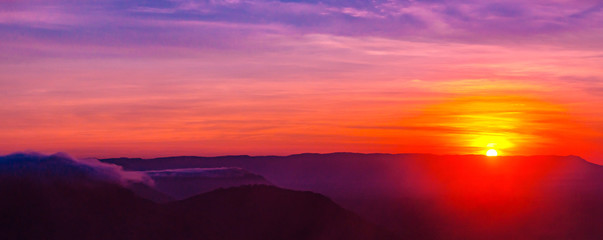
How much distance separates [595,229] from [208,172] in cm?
3460

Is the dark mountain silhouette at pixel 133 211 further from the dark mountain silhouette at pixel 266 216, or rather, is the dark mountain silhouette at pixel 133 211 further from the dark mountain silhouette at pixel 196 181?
the dark mountain silhouette at pixel 196 181

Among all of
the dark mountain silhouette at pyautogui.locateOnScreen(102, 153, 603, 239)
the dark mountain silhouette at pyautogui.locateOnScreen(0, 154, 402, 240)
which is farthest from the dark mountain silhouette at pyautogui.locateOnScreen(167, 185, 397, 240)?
the dark mountain silhouette at pyautogui.locateOnScreen(102, 153, 603, 239)

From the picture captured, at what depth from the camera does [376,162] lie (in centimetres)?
10031

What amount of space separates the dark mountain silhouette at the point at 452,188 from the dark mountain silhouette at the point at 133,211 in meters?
17.9

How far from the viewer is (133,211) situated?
30812mm

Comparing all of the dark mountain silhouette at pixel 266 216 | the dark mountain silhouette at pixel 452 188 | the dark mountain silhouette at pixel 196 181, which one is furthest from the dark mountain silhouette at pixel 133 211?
the dark mountain silhouette at pixel 196 181

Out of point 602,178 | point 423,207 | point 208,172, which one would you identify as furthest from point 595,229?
point 602,178

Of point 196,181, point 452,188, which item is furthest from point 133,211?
point 452,188

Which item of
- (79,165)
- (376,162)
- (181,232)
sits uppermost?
(376,162)

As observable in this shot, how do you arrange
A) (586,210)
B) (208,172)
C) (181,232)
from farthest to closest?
(208,172), (586,210), (181,232)

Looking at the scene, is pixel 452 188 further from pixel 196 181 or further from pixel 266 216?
pixel 266 216

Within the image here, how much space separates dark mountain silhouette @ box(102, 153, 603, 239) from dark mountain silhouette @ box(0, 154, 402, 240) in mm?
A: 17885

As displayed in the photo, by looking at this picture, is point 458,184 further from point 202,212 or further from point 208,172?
point 202,212

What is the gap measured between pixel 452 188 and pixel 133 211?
63.7m
